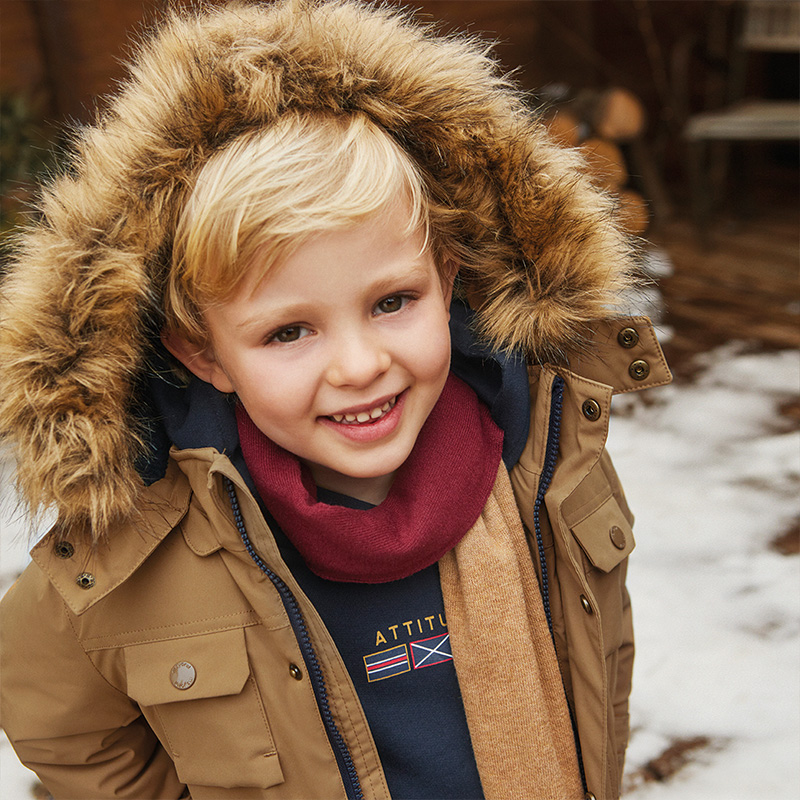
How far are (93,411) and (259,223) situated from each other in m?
0.30

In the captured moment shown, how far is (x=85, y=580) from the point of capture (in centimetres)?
99

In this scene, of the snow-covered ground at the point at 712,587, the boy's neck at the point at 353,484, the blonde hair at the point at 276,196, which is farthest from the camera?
the snow-covered ground at the point at 712,587

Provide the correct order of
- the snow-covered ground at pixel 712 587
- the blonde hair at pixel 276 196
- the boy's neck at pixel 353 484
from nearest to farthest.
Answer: the blonde hair at pixel 276 196 → the boy's neck at pixel 353 484 → the snow-covered ground at pixel 712 587

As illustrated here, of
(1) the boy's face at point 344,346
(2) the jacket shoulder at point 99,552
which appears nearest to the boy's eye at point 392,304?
(1) the boy's face at point 344,346

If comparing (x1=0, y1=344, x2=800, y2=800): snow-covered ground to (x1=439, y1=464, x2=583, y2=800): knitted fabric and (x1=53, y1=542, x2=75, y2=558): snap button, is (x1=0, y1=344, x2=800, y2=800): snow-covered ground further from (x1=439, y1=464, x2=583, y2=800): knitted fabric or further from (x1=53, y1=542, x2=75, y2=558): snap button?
(x1=439, y1=464, x2=583, y2=800): knitted fabric

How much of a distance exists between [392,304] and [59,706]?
0.63m

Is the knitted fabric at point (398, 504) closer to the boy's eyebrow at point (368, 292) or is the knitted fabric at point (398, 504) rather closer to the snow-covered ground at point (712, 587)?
the boy's eyebrow at point (368, 292)

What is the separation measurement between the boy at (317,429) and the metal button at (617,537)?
0.01m

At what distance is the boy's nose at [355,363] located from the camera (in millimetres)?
971

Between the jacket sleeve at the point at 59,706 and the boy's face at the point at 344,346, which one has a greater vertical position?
the boy's face at the point at 344,346

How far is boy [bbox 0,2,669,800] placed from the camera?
3.27 ft

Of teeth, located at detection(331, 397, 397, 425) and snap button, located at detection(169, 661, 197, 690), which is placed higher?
teeth, located at detection(331, 397, 397, 425)

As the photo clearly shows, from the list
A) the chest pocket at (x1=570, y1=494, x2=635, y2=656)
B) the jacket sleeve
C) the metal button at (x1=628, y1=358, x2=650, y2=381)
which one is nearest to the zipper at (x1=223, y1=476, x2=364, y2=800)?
the jacket sleeve

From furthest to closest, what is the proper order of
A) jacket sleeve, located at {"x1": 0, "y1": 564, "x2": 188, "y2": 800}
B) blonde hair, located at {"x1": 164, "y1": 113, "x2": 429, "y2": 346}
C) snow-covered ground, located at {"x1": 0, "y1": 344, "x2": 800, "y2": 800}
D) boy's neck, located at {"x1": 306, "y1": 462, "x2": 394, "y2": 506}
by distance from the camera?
snow-covered ground, located at {"x1": 0, "y1": 344, "x2": 800, "y2": 800}
boy's neck, located at {"x1": 306, "y1": 462, "x2": 394, "y2": 506}
jacket sleeve, located at {"x1": 0, "y1": 564, "x2": 188, "y2": 800}
blonde hair, located at {"x1": 164, "y1": 113, "x2": 429, "y2": 346}
